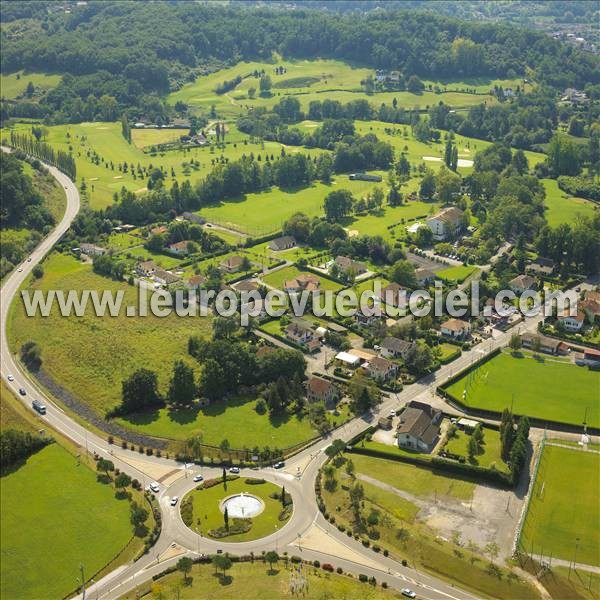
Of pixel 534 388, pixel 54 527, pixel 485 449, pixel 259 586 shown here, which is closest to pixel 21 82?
pixel 534 388

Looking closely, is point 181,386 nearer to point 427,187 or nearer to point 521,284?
point 521,284

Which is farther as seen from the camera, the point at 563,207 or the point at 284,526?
the point at 563,207

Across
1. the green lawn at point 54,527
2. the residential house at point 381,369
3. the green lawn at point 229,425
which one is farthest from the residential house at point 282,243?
the green lawn at point 54,527

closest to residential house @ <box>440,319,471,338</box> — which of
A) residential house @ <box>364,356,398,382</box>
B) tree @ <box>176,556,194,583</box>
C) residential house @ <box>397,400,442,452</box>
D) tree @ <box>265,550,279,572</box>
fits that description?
residential house @ <box>364,356,398,382</box>

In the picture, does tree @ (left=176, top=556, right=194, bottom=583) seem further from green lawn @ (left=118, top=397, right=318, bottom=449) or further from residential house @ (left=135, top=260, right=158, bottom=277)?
residential house @ (left=135, top=260, right=158, bottom=277)

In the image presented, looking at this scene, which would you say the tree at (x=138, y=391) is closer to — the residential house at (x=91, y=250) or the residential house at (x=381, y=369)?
the residential house at (x=381, y=369)

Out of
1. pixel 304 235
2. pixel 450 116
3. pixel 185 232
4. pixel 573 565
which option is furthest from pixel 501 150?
pixel 573 565
